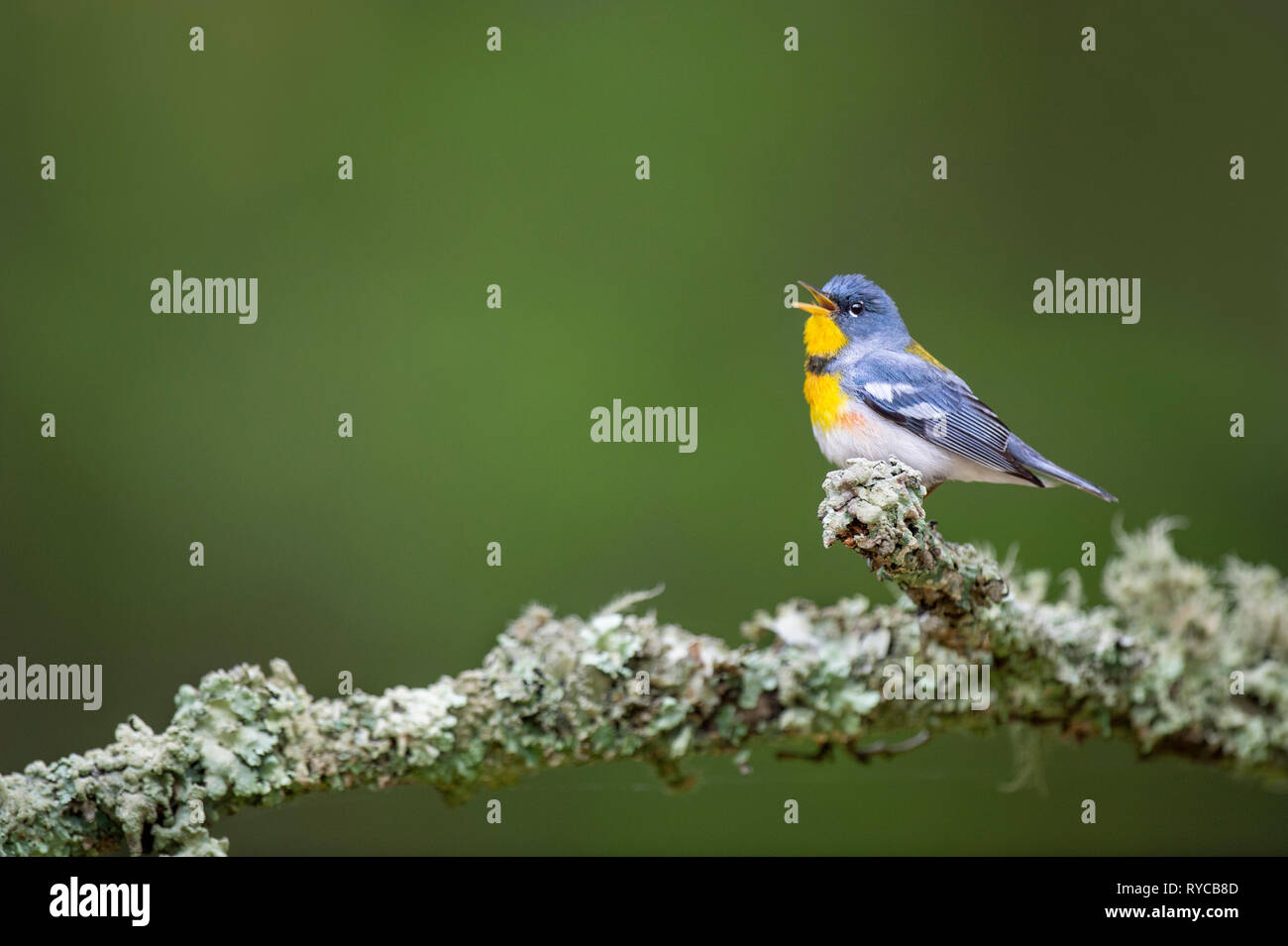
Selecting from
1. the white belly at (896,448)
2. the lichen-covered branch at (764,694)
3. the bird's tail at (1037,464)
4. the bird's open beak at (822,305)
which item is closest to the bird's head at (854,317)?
the bird's open beak at (822,305)

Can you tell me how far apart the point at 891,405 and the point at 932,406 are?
4.4 inches

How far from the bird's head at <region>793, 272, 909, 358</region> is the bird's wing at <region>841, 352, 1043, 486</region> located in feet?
0.30

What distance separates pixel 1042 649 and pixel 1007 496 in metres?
2.19

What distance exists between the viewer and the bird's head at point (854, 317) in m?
3.16

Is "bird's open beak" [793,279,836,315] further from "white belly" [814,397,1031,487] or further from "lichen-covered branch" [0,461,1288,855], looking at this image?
"lichen-covered branch" [0,461,1288,855]

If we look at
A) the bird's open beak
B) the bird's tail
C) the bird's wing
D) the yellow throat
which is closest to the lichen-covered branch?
the bird's tail

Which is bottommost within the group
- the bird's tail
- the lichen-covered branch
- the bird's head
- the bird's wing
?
the lichen-covered branch

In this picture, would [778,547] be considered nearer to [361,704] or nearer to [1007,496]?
[1007,496]

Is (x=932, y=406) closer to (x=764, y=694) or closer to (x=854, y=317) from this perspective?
(x=854, y=317)

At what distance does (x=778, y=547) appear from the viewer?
4.40 metres

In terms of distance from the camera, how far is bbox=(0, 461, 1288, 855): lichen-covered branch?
6.86ft

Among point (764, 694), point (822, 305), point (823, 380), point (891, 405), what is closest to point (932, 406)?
point (891, 405)

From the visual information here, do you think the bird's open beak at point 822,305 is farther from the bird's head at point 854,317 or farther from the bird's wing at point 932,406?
the bird's wing at point 932,406

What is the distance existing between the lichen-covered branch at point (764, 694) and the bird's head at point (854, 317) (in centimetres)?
85
